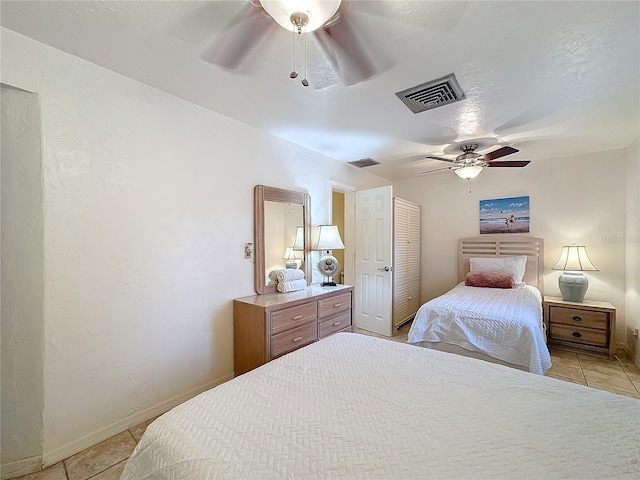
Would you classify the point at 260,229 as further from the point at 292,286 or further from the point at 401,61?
the point at 401,61

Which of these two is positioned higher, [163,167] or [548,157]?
[548,157]

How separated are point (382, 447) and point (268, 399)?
0.47 metres

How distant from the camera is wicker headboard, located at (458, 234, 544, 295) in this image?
3898 millimetres

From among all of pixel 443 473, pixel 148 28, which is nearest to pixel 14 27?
pixel 148 28

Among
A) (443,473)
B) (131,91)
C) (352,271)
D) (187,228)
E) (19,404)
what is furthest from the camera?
(352,271)

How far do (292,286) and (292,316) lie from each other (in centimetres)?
45

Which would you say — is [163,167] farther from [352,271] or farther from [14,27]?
[352,271]

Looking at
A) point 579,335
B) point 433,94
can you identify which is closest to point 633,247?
point 579,335

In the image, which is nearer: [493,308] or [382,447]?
[382,447]

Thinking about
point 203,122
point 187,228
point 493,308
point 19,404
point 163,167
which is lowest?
point 19,404

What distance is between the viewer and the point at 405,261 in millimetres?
4309

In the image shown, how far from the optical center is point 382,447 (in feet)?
2.82

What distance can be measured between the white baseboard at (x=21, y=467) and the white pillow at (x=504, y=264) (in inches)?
184

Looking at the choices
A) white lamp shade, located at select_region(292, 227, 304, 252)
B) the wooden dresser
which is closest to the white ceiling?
white lamp shade, located at select_region(292, 227, 304, 252)
